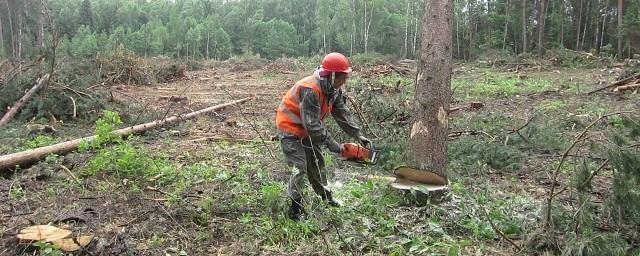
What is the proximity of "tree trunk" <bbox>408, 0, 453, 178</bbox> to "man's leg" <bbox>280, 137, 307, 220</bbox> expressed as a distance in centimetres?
140

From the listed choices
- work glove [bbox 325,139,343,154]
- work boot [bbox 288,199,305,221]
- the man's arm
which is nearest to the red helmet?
the man's arm

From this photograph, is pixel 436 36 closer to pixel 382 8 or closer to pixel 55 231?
pixel 55 231

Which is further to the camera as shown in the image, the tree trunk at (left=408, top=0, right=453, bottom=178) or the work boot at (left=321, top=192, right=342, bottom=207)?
the tree trunk at (left=408, top=0, right=453, bottom=178)

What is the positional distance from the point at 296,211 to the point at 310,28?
8312cm

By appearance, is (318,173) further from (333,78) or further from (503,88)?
(503,88)

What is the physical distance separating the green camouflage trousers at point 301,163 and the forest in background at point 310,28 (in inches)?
122

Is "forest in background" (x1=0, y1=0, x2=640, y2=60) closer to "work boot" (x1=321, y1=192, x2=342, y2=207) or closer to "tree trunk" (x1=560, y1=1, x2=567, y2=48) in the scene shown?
"tree trunk" (x1=560, y1=1, x2=567, y2=48)

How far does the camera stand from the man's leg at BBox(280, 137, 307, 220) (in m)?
4.83

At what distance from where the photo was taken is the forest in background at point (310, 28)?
111 feet

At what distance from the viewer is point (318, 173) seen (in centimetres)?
522

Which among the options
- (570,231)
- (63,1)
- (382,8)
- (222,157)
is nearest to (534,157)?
(570,231)

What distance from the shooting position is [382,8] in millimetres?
66562

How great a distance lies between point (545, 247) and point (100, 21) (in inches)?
3666

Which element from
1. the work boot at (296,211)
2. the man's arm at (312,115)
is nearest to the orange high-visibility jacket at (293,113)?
the man's arm at (312,115)
